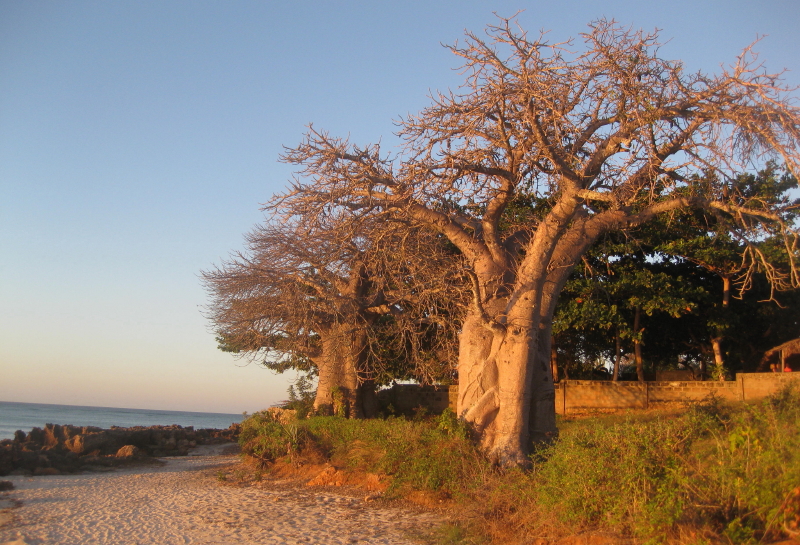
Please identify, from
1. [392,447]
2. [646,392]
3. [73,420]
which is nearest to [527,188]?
[392,447]

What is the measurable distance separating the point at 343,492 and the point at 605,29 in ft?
24.4

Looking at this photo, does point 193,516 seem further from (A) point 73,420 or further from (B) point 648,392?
(A) point 73,420

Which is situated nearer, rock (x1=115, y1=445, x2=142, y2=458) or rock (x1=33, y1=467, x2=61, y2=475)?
rock (x1=33, y1=467, x2=61, y2=475)

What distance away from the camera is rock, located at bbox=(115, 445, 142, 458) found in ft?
47.4

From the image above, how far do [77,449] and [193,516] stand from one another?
7.88 m

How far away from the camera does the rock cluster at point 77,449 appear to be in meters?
12.1

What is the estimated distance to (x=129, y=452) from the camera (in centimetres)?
1459

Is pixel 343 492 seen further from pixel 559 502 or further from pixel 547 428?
pixel 559 502

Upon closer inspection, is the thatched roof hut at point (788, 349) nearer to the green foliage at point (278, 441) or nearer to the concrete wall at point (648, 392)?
the concrete wall at point (648, 392)

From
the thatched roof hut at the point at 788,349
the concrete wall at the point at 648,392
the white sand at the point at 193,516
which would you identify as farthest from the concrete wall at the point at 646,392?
the white sand at the point at 193,516

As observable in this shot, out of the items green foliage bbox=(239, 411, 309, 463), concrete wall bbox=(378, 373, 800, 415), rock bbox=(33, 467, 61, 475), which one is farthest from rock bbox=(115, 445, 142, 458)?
concrete wall bbox=(378, 373, 800, 415)

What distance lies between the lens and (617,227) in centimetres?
A: 911

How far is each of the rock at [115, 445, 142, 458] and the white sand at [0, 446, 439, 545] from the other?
3.90m

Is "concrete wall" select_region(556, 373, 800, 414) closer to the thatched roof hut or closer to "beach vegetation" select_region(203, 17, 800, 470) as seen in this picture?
the thatched roof hut
